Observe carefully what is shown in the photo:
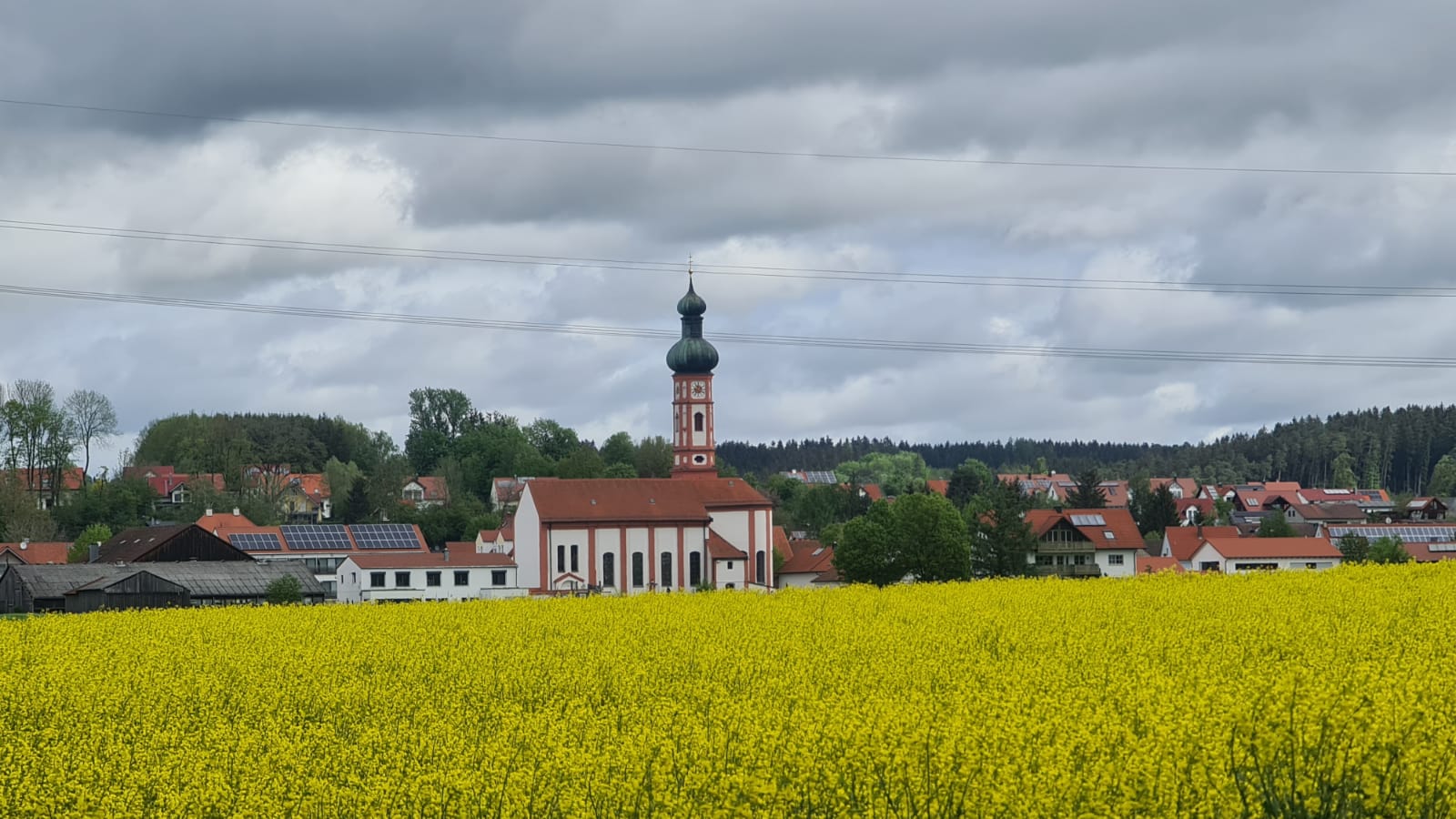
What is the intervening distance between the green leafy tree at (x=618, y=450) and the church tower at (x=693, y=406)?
135 feet

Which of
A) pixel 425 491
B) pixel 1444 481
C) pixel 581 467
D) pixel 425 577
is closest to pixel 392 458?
pixel 425 491

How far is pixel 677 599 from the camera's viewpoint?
1485 inches

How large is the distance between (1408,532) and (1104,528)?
24528mm

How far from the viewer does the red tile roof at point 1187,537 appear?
102 meters

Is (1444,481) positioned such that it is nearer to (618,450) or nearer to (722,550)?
(618,450)

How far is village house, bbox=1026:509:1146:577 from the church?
18774 mm

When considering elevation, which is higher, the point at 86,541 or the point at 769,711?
the point at 86,541

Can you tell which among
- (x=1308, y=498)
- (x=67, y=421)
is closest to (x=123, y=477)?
(x=67, y=421)

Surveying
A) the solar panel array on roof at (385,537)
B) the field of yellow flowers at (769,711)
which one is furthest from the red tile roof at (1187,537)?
the field of yellow flowers at (769,711)

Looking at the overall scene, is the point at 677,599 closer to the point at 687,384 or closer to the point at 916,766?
the point at 916,766

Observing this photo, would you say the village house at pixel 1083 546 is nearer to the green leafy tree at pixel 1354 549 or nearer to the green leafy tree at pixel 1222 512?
the green leafy tree at pixel 1354 549

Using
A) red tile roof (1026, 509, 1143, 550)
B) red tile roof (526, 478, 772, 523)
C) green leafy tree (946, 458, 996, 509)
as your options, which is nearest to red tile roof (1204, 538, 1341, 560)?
red tile roof (1026, 509, 1143, 550)

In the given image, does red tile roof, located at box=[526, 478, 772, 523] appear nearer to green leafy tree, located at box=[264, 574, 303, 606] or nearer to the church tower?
the church tower

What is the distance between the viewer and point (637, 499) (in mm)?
88812
